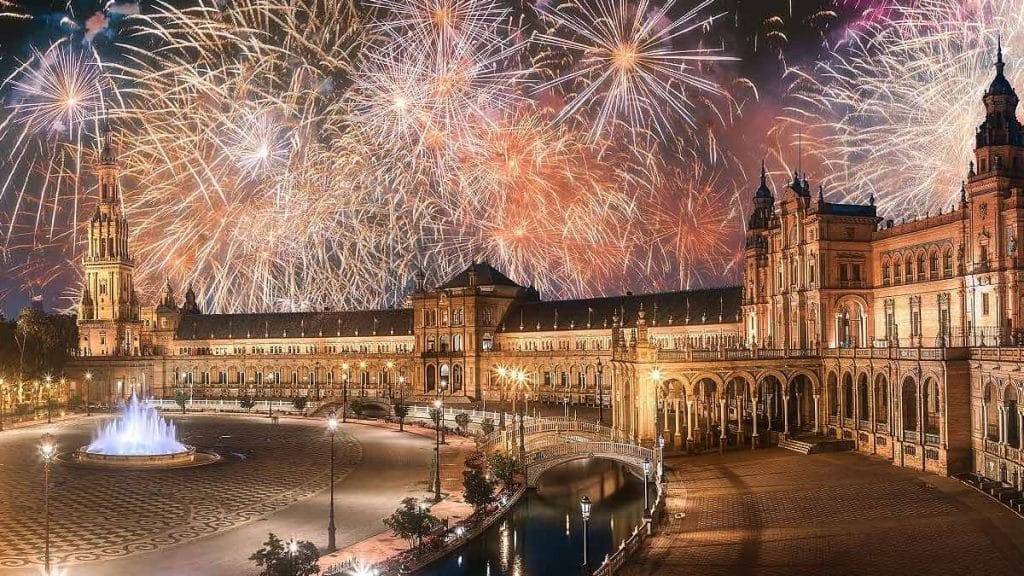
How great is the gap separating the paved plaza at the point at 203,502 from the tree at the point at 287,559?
665cm

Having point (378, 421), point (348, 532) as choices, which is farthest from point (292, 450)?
point (348, 532)

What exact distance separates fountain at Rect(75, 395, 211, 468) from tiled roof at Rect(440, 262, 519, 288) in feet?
154

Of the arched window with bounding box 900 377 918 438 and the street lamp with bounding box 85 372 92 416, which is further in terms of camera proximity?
the street lamp with bounding box 85 372 92 416

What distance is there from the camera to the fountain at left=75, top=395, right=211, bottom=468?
247 ft

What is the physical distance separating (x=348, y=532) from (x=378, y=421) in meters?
57.2

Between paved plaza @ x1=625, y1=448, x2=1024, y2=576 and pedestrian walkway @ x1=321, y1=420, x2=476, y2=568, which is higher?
paved plaza @ x1=625, y1=448, x2=1024, y2=576

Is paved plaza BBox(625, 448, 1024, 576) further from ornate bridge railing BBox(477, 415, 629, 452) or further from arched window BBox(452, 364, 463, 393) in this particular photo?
arched window BBox(452, 364, 463, 393)

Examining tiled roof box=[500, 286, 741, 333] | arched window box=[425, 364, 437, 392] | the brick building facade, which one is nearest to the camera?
the brick building facade

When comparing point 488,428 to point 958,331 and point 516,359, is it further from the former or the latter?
point 958,331

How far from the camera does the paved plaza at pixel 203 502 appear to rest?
4450 cm

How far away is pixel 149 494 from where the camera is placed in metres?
61.4

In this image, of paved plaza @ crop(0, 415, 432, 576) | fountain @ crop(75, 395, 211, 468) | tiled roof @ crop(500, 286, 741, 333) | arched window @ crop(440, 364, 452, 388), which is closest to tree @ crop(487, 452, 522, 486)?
paved plaza @ crop(0, 415, 432, 576)

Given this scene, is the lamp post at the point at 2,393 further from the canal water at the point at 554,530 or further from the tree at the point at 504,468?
the canal water at the point at 554,530

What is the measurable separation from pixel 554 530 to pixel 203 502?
71.5 ft
